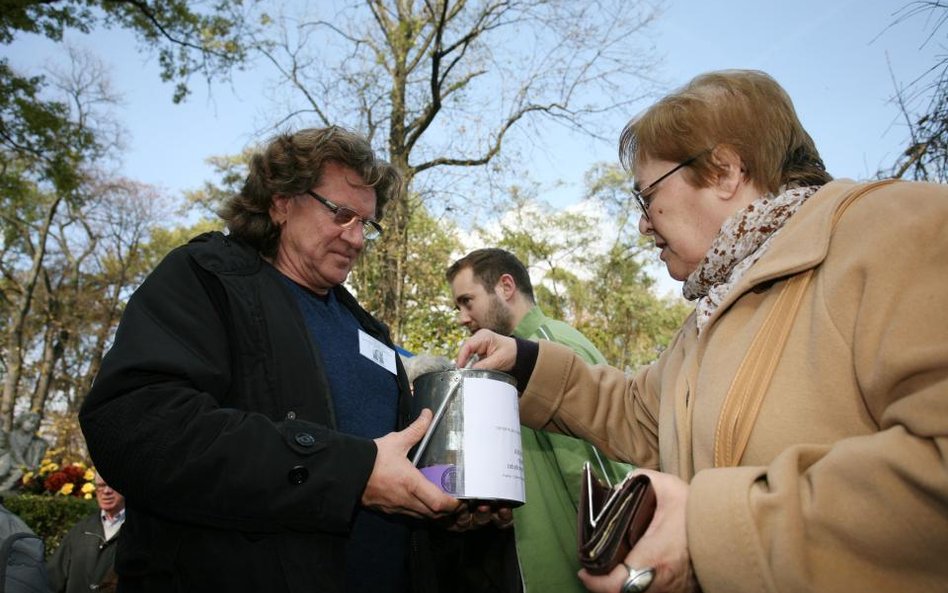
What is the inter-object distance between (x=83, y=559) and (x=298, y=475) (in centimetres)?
462

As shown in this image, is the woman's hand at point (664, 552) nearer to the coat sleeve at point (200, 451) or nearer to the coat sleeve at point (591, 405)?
the coat sleeve at point (200, 451)

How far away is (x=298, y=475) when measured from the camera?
168cm

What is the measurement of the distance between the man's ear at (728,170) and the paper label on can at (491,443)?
832 mm

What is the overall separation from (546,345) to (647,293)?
3113cm

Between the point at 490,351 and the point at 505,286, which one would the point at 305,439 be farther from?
the point at 505,286

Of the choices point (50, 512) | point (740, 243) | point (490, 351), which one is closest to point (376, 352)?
point (490, 351)

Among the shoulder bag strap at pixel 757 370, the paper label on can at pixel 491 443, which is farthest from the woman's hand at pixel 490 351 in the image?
the shoulder bag strap at pixel 757 370

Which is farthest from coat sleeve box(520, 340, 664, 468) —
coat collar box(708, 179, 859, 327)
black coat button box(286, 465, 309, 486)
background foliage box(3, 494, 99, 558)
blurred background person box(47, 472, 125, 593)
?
background foliage box(3, 494, 99, 558)

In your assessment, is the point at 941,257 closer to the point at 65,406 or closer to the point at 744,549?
the point at 744,549

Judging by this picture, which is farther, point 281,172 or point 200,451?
point 281,172

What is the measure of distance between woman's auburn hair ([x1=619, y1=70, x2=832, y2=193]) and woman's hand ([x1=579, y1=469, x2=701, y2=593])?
978 millimetres

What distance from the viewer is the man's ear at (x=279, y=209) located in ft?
8.71

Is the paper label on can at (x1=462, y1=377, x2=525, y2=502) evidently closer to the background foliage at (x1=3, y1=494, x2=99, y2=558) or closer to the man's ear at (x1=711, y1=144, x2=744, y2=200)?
the man's ear at (x1=711, y1=144, x2=744, y2=200)

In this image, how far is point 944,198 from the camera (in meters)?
1.30
